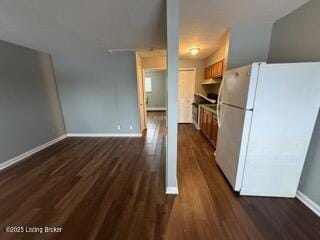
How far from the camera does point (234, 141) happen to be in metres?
2.08

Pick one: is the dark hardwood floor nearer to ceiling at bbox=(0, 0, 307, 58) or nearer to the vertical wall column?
the vertical wall column

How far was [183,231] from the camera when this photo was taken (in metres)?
1.55

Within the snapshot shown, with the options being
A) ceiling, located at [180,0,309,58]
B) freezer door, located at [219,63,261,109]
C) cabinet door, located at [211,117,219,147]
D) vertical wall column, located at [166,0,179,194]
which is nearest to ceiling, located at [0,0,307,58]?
ceiling, located at [180,0,309,58]

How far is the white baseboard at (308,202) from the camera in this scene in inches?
68.2

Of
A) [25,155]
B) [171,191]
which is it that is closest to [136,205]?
[171,191]

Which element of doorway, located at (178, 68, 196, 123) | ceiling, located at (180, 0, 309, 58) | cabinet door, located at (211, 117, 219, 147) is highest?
ceiling, located at (180, 0, 309, 58)

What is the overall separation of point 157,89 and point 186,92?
3634mm

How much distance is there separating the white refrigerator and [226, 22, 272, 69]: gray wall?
0.78 metres

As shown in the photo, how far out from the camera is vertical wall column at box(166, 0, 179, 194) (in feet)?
5.29

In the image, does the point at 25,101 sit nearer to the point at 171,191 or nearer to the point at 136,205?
the point at 136,205

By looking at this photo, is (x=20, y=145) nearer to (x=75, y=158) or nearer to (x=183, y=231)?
(x=75, y=158)

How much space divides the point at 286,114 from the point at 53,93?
17.0 feet

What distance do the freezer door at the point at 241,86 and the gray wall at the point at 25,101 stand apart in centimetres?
421

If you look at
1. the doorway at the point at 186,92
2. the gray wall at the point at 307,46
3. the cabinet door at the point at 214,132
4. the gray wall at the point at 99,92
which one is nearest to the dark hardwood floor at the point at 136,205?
the gray wall at the point at 307,46
